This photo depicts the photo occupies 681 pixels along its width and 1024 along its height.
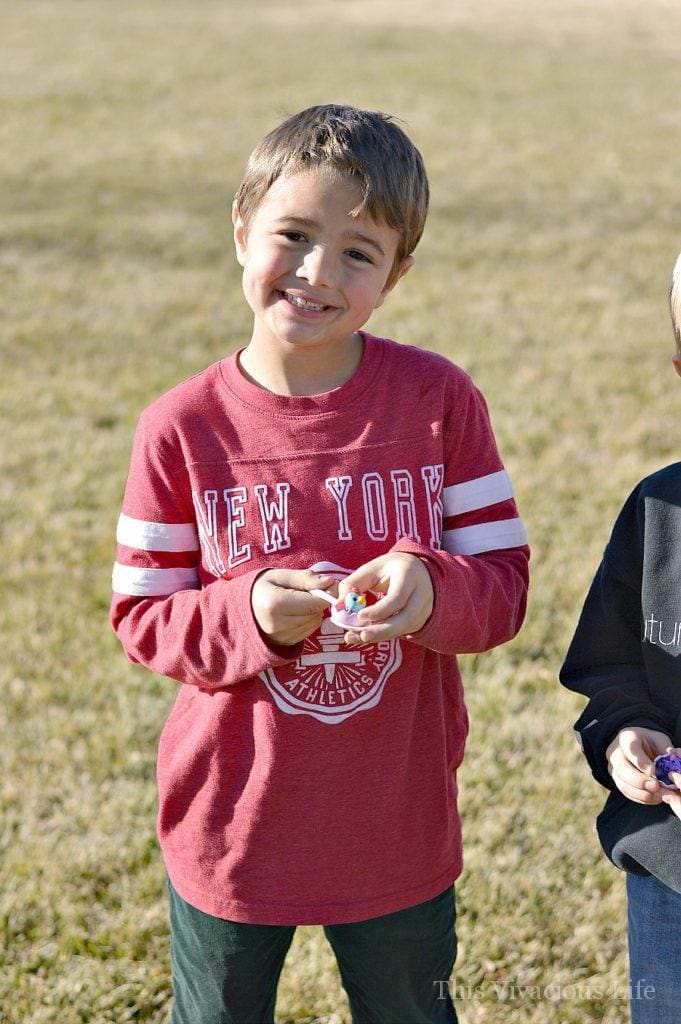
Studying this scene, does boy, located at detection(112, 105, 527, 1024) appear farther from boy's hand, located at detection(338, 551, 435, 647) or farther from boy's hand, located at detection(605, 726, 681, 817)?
boy's hand, located at detection(605, 726, 681, 817)

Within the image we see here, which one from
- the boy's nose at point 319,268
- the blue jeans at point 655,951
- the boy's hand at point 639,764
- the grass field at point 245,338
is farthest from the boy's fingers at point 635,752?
the grass field at point 245,338

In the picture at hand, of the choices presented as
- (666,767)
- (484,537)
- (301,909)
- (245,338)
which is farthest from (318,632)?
(245,338)

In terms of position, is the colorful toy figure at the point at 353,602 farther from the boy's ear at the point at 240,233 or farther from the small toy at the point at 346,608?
the boy's ear at the point at 240,233

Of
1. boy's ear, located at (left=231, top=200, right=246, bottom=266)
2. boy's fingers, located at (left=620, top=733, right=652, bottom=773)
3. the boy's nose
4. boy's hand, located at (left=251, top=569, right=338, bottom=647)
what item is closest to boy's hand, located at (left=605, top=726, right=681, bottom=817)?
boy's fingers, located at (left=620, top=733, right=652, bottom=773)

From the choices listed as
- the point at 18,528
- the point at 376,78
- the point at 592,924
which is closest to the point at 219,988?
the point at 592,924

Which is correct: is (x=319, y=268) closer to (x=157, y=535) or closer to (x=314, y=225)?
(x=314, y=225)

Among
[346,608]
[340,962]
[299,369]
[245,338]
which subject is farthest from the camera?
[245,338]

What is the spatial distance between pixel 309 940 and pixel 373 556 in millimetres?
1287

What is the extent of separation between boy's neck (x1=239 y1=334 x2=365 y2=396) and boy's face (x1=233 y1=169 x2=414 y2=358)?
0.03 metres

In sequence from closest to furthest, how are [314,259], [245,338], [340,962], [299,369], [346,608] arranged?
[346,608] → [314,259] → [299,369] → [340,962] → [245,338]

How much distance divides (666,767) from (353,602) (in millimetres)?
496

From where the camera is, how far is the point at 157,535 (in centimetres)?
178

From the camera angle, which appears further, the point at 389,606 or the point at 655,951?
the point at 655,951

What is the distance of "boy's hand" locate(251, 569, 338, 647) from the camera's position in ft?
5.30
